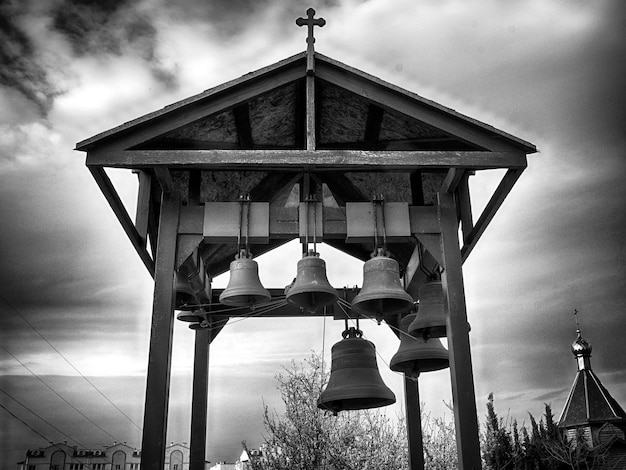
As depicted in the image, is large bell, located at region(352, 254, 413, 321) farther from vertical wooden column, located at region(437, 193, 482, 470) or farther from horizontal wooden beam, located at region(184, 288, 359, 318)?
horizontal wooden beam, located at region(184, 288, 359, 318)

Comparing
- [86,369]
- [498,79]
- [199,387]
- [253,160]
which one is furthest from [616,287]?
[253,160]

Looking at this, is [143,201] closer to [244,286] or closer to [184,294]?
[244,286]

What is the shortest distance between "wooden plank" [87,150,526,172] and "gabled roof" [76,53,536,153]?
0.14 meters

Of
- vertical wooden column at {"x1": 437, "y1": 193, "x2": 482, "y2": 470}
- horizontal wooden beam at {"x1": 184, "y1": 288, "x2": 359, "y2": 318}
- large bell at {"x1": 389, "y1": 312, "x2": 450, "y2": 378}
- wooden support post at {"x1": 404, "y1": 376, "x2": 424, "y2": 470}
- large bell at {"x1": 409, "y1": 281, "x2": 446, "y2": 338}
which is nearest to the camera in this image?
vertical wooden column at {"x1": 437, "y1": 193, "x2": 482, "y2": 470}

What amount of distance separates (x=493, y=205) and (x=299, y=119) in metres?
2.57

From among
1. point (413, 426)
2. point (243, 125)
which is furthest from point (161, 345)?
point (413, 426)

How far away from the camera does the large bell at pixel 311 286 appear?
253 inches

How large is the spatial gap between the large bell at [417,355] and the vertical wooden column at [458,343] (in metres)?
1.08

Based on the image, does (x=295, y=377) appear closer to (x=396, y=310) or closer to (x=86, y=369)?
(x=86, y=369)

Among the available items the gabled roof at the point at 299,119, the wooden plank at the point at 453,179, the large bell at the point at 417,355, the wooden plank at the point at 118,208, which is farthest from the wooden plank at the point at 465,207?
the wooden plank at the point at 118,208

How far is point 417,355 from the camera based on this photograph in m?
7.68

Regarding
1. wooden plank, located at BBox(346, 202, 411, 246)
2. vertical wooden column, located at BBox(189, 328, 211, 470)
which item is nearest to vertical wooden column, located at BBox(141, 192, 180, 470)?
wooden plank, located at BBox(346, 202, 411, 246)

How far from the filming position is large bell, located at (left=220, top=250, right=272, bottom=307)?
21.8 ft

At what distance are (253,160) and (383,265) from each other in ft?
5.54
